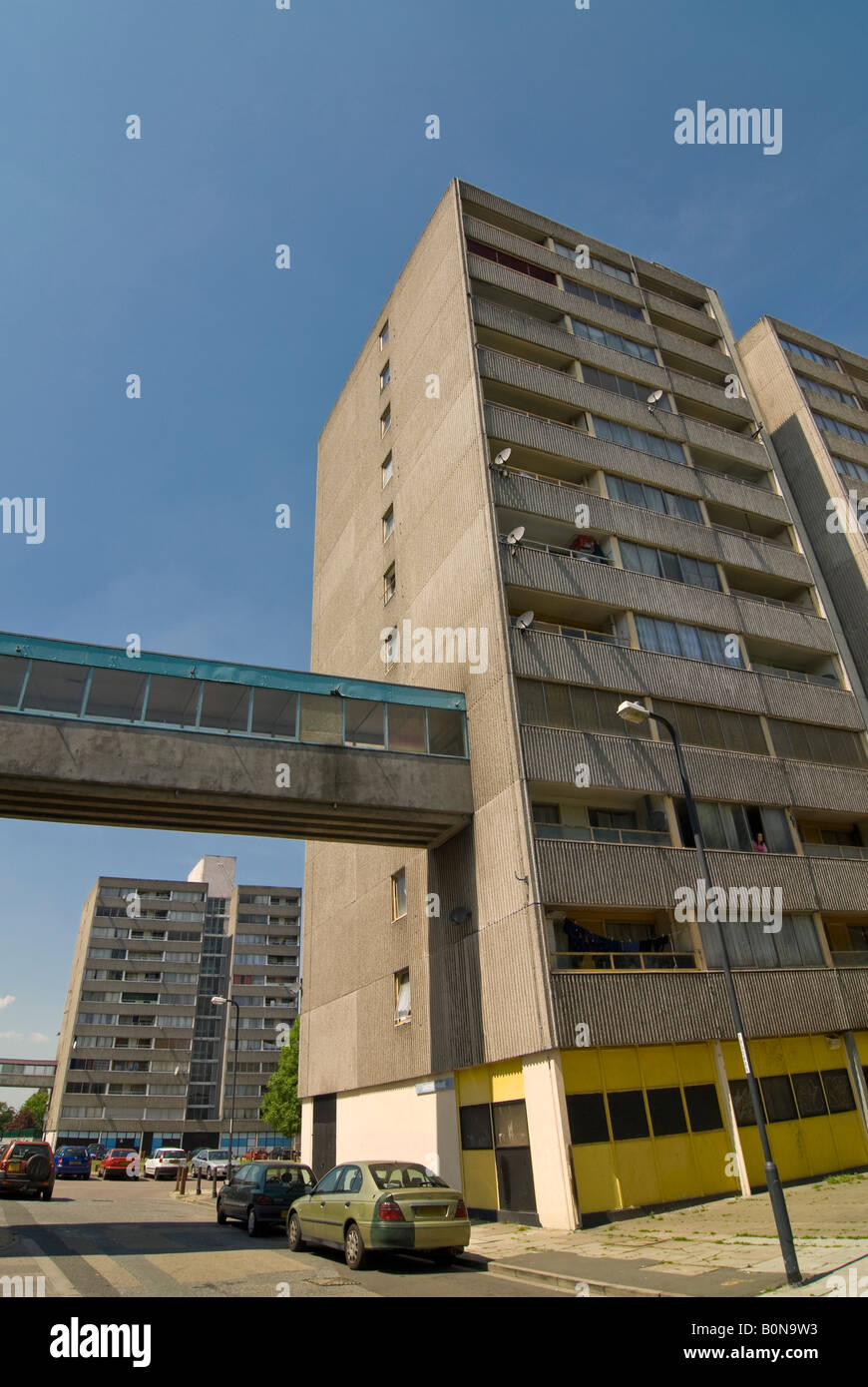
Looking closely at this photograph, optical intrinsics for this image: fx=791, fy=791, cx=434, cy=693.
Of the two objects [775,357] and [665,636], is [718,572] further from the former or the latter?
[775,357]

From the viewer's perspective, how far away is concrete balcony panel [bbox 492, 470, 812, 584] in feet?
86.6

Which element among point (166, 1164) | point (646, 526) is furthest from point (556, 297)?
point (166, 1164)

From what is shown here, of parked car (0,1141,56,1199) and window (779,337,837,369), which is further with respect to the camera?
window (779,337,837,369)

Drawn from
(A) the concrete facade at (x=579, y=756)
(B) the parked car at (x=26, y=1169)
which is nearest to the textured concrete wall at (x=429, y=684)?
(A) the concrete facade at (x=579, y=756)

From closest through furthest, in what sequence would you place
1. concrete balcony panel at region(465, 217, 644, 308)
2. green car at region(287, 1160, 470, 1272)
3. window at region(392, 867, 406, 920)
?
green car at region(287, 1160, 470, 1272) → window at region(392, 867, 406, 920) → concrete balcony panel at region(465, 217, 644, 308)

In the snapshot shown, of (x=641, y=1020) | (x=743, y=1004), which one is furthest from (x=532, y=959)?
(x=743, y=1004)

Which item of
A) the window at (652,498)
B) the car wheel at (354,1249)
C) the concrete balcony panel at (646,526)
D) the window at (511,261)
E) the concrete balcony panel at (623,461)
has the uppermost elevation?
the window at (511,261)

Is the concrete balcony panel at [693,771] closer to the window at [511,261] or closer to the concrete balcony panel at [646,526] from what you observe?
the concrete balcony panel at [646,526]

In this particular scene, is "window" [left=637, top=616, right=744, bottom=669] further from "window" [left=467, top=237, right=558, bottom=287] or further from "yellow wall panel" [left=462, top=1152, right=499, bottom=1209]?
"window" [left=467, top=237, right=558, bottom=287]

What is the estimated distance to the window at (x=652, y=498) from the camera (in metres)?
29.1

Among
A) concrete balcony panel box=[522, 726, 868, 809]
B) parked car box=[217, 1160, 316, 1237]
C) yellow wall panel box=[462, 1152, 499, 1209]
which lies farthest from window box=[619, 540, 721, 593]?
parked car box=[217, 1160, 316, 1237]

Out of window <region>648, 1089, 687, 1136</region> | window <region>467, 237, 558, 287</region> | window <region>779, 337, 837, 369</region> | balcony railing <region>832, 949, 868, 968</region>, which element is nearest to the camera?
window <region>648, 1089, 687, 1136</region>

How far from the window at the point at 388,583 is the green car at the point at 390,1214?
21.7m

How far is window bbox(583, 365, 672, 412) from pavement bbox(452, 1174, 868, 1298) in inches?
1089
